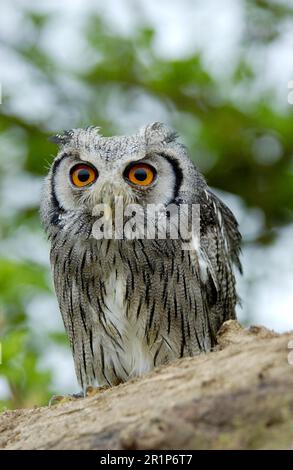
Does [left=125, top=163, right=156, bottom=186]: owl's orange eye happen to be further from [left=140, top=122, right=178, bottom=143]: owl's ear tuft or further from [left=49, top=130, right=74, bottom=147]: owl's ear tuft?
[left=49, top=130, right=74, bottom=147]: owl's ear tuft

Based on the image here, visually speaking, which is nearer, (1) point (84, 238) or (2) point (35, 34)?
(1) point (84, 238)

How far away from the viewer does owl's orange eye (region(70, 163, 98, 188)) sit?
394 centimetres

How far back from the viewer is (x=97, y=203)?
383cm

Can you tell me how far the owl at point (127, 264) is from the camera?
394 cm

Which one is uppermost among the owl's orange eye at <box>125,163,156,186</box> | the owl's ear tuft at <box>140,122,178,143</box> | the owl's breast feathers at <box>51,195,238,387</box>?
the owl's ear tuft at <box>140,122,178,143</box>

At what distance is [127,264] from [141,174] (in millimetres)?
437

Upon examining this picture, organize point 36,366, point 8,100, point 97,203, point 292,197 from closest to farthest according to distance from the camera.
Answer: point 97,203, point 36,366, point 292,197, point 8,100

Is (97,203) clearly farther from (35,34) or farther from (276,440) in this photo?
(35,34)

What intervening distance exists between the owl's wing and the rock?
1.17 meters

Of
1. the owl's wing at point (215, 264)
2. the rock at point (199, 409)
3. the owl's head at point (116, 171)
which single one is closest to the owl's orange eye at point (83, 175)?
the owl's head at point (116, 171)

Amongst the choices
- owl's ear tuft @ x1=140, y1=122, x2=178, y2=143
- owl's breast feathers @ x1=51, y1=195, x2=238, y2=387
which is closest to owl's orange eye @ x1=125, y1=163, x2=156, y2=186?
owl's ear tuft @ x1=140, y1=122, x2=178, y2=143

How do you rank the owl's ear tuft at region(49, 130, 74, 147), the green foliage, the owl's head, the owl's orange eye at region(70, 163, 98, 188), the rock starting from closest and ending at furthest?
the rock
the owl's head
the owl's orange eye at region(70, 163, 98, 188)
the owl's ear tuft at region(49, 130, 74, 147)
the green foliage

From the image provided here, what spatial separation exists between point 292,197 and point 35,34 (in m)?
2.57
